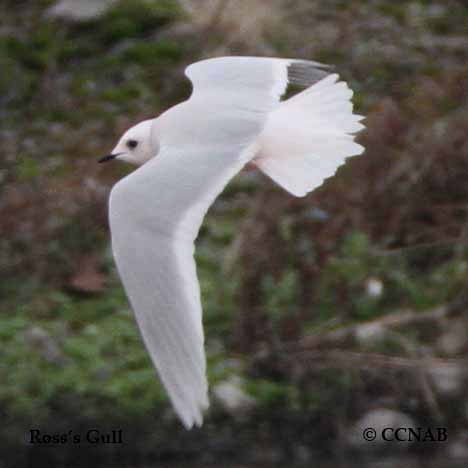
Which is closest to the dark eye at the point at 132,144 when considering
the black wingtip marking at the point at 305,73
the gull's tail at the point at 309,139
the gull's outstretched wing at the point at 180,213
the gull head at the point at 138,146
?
the gull head at the point at 138,146

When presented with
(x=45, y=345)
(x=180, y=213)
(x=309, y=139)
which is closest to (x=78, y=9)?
(x=45, y=345)

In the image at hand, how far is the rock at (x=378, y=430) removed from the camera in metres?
4.78

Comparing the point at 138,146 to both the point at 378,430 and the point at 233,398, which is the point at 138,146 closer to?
the point at 233,398

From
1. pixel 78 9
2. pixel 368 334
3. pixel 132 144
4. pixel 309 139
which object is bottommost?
pixel 78 9

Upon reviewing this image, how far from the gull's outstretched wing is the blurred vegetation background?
1.18m

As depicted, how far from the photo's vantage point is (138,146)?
4.19 meters

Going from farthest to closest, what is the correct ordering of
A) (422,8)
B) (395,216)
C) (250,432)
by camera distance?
(422,8) → (395,216) → (250,432)

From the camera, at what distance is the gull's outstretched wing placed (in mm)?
3061

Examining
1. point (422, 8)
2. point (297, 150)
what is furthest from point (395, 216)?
point (422, 8)

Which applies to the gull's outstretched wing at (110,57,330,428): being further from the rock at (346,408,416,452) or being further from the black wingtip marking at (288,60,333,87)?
the rock at (346,408,416,452)

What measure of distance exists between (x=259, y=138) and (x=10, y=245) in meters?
1.90

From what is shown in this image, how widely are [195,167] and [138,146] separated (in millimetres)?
703

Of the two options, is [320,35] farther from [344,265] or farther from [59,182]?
[344,265]

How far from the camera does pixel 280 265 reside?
508cm
